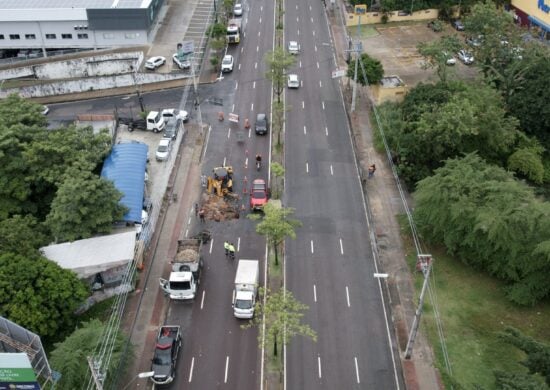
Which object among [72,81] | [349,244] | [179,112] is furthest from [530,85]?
[72,81]

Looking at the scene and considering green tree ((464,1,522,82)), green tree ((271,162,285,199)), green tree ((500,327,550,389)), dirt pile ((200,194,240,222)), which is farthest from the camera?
green tree ((464,1,522,82))

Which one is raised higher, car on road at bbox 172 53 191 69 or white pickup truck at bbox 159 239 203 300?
car on road at bbox 172 53 191 69

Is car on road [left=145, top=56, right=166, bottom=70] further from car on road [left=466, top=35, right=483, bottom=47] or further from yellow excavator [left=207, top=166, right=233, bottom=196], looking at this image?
car on road [left=466, top=35, right=483, bottom=47]

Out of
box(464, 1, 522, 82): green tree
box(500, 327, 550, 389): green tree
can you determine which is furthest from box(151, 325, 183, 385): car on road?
box(464, 1, 522, 82): green tree

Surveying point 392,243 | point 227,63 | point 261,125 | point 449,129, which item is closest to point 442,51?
point 449,129

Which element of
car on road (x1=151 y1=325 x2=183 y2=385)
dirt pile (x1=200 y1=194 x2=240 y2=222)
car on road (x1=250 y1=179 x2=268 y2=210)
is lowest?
car on road (x1=151 y1=325 x2=183 y2=385)

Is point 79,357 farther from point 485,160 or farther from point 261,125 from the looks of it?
point 485,160
